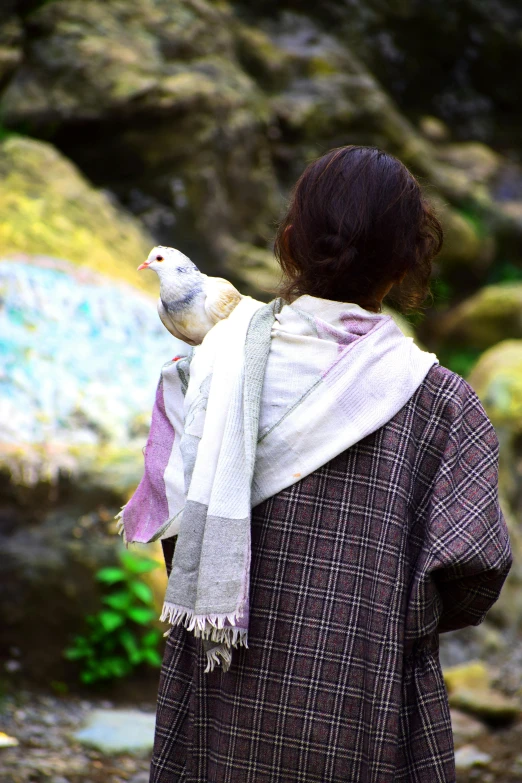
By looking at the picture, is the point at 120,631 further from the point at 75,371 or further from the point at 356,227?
the point at 356,227

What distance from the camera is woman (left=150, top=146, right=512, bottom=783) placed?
5.00 feet

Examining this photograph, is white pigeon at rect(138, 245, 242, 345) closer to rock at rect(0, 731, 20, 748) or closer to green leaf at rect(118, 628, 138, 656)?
rock at rect(0, 731, 20, 748)

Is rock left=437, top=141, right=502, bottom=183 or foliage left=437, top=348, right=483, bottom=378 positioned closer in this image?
foliage left=437, top=348, right=483, bottom=378

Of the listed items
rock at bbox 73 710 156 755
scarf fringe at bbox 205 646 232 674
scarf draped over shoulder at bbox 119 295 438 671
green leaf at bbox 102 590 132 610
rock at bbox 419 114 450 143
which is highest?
rock at bbox 419 114 450 143

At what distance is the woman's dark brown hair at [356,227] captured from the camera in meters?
1.57

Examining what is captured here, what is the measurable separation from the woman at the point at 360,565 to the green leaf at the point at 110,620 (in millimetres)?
2577

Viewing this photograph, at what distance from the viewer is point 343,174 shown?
1.58m

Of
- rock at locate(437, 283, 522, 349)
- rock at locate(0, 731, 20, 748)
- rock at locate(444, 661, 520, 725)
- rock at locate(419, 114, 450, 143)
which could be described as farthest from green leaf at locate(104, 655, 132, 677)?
rock at locate(419, 114, 450, 143)

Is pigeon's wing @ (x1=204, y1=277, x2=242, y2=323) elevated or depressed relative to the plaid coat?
elevated

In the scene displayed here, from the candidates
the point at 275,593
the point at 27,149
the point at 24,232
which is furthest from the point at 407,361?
the point at 27,149

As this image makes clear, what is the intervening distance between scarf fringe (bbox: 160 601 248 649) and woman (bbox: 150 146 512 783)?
0.22ft

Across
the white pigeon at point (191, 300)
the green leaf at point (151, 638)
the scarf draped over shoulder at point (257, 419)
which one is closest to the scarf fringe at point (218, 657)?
the scarf draped over shoulder at point (257, 419)

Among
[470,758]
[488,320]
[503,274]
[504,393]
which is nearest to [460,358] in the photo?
[488,320]

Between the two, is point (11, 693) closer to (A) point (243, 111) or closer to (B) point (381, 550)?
(B) point (381, 550)
